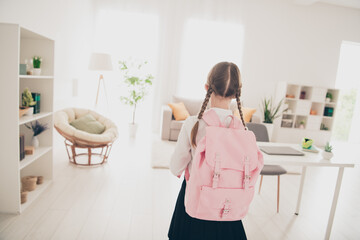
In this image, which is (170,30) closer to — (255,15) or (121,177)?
(255,15)

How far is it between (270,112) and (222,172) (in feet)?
16.4

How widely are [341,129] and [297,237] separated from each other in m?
5.22

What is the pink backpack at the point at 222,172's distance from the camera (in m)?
1.06

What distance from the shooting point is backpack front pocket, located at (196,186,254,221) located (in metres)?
1.07

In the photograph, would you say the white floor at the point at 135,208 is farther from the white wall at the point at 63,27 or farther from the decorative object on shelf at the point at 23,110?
the white wall at the point at 63,27

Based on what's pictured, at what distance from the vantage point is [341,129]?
625 centimetres

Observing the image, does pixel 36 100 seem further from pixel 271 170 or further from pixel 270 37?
pixel 270 37

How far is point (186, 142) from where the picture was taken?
1176 millimetres

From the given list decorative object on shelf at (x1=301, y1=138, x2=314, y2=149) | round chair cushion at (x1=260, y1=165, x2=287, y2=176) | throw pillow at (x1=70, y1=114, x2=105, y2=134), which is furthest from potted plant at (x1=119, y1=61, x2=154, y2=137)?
decorative object on shelf at (x1=301, y1=138, x2=314, y2=149)

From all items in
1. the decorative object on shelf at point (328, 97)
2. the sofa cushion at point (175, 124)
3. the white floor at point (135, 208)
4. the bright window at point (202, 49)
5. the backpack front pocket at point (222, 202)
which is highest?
the bright window at point (202, 49)

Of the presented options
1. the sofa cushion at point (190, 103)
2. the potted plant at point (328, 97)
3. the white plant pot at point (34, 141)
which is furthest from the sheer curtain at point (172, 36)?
the white plant pot at point (34, 141)

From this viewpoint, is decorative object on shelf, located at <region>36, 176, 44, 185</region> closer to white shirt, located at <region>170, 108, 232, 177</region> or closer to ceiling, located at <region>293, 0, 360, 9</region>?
white shirt, located at <region>170, 108, 232, 177</region>

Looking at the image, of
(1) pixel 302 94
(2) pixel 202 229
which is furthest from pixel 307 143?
(1) pixel 302 94

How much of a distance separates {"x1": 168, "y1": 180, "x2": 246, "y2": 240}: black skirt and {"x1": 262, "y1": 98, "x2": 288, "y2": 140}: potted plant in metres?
4.36
